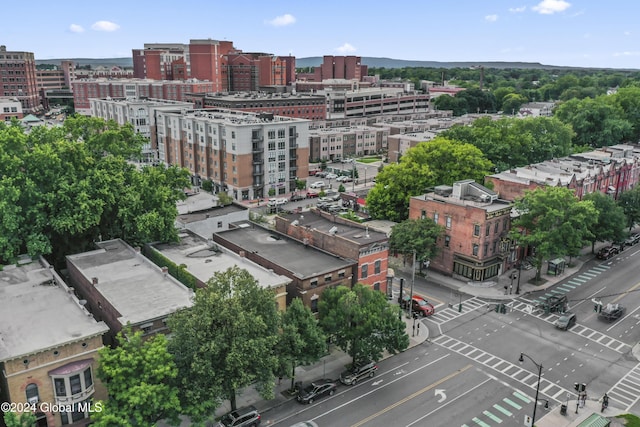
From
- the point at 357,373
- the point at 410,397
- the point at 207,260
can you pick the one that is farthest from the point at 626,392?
the point at 207,260

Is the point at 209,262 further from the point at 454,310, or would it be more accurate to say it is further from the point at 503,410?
the point at 503,410

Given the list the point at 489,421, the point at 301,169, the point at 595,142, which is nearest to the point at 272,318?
the point at 489,421

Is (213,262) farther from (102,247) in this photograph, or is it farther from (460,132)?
(460,132)

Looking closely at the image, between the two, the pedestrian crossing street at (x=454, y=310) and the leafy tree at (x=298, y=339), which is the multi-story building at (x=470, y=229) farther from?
the leafy tree at (x=298, y=339)

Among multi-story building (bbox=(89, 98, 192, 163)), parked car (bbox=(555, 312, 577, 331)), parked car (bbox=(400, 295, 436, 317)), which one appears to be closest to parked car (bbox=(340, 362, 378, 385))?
parked car (bbox=(400, 295, 436, 317))

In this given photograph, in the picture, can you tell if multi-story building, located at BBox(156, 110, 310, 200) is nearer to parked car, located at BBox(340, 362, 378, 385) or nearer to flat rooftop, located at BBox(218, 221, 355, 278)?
flat rooftop, located at BBox(218, 221, 355, 278)

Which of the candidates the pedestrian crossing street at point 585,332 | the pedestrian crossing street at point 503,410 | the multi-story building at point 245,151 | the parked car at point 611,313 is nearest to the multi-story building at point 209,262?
the pedestrian crossing street at point 503,410
